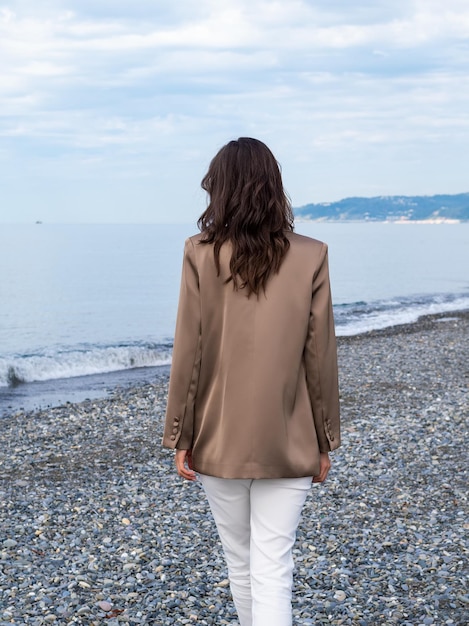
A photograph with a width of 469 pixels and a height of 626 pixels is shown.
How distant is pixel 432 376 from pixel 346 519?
→ 807cm

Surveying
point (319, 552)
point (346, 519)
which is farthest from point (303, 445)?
point (346, 519)

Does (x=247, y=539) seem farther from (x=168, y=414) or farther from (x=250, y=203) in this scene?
(x=250, y=203)

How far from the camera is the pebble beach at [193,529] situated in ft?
15.4

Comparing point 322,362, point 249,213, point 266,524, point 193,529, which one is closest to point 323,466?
point 266,524

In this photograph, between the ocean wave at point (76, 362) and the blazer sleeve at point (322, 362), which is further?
the ocean wave at point (76, 362)

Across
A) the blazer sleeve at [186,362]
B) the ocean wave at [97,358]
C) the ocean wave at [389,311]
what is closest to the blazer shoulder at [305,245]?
the blazer sleeve at [186,362]

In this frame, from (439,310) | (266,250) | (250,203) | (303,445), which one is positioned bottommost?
(439,310)

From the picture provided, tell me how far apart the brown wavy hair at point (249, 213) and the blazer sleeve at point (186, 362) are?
139mm

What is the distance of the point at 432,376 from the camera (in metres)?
13.9

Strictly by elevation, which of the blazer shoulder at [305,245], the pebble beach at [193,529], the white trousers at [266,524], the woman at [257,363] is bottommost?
the pebble beach at [193,529]

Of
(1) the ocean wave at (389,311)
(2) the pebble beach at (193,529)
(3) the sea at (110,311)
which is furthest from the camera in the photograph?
(1) the ocean wave at (389,311)

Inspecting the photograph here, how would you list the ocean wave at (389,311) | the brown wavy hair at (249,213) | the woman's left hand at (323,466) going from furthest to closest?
the ocean wave at (389,311) < the woman's left hand at (323,466) < the brown wavy hair at (249,213)

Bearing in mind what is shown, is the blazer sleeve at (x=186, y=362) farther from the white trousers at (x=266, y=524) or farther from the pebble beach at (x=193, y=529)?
the pebble beach at (x=193, y=529)

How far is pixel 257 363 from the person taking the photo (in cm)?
289
